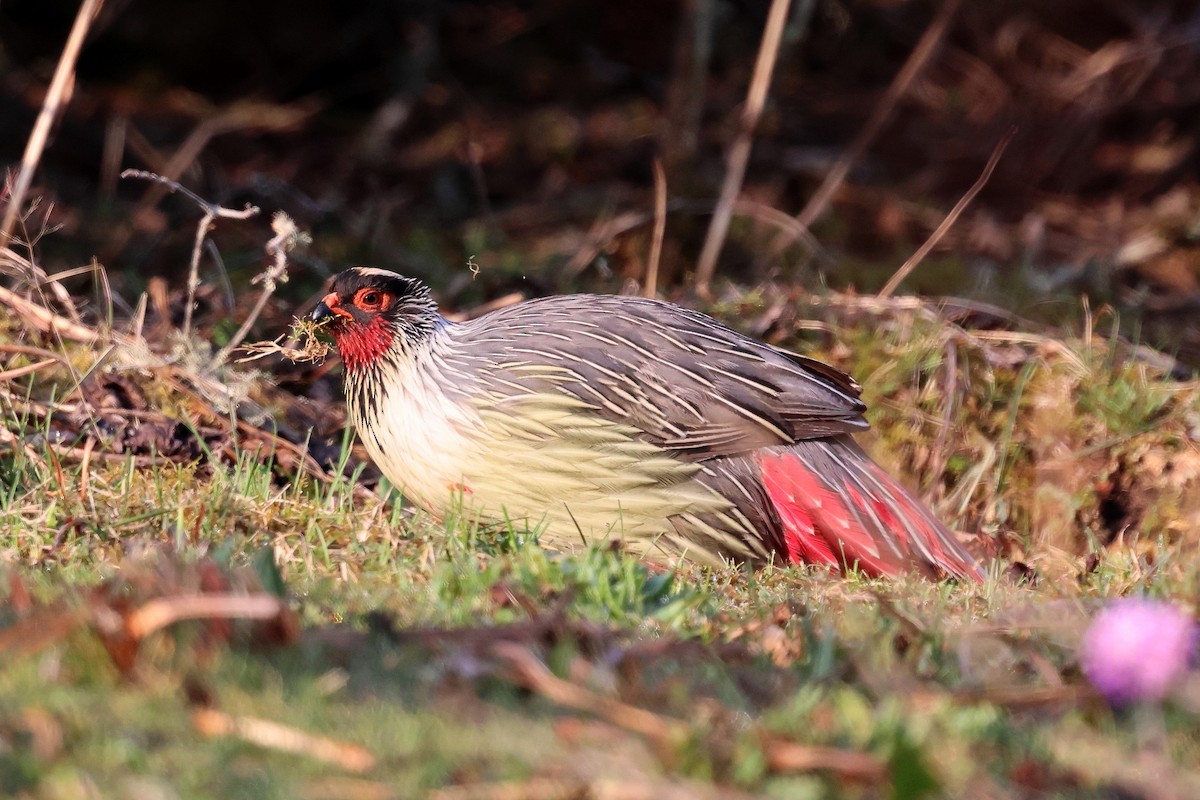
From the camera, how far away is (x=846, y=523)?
4.68 m

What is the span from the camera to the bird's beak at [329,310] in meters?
4.79

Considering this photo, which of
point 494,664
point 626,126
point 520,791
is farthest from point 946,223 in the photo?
point 626,126

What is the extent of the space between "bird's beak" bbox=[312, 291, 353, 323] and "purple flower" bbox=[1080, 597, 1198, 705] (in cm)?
286

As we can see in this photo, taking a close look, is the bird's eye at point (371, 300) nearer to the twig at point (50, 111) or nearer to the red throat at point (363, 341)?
the red throat at point (363, 341)

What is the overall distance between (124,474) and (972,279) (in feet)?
15.7

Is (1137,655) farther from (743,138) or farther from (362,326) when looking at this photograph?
(743,138)

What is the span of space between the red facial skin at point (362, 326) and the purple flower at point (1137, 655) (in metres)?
2.74

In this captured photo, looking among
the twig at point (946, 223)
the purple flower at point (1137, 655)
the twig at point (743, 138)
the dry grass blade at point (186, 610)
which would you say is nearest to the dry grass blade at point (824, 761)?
the purple flower at point (1137, 655)

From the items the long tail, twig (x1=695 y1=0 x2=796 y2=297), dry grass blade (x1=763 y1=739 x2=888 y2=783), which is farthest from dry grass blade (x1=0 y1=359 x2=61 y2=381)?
dry grass blade (x1=763 y1=739 x2=888 y2=783)

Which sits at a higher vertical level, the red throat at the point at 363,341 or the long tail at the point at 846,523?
the red throat at the point at 363,341

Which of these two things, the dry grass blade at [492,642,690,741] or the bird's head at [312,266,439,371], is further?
the bird's head at [312,266,439,371]

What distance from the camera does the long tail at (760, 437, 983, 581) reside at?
4.67 m

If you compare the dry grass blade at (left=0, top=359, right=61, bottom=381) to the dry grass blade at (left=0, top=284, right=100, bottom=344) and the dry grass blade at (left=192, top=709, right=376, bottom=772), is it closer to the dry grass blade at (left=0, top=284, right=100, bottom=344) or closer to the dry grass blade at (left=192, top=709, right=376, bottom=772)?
the dry grass blade at (left=0, top=284, right=100, bottom=344)

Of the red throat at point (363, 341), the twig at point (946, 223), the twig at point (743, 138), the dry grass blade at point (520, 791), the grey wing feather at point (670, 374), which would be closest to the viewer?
the dry grass blade at point (520, 791)
